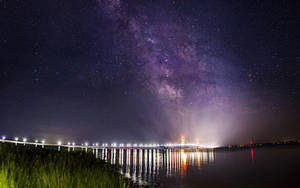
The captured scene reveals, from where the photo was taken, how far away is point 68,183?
10281 mm

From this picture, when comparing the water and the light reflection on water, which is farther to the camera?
the light reflection on water

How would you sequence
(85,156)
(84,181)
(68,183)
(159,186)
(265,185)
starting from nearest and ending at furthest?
(68,183)
(84,181)
(85,156)
(159,186)
(265,185)

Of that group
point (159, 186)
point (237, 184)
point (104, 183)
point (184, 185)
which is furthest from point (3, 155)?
point (237, 184)

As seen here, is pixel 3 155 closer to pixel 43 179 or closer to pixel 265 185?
pixel 43 179

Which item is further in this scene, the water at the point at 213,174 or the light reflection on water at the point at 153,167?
the light reflection on water at the point at 153,167

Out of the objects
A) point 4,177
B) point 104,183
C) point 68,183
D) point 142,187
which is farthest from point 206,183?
point 4,177

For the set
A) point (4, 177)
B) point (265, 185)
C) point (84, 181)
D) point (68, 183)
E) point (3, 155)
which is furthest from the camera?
point (265, 185)

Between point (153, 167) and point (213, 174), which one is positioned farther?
point (153, 167)

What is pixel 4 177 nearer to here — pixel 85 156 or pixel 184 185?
pixel 85 156

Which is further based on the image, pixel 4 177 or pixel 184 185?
pixel 184 185

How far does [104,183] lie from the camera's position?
11.5 meters

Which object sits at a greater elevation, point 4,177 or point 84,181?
point 4,177

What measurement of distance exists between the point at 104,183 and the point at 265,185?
929 inches

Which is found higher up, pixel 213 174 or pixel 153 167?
pixel 213 174
